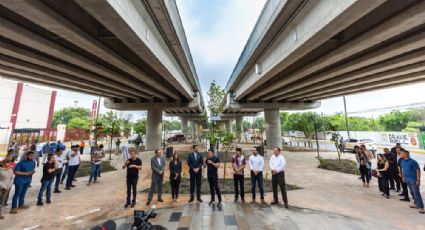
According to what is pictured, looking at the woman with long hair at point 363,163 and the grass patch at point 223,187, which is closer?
the grass patch at point 223,187

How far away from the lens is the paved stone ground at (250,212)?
5172 millimetres

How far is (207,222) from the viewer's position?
5.29m

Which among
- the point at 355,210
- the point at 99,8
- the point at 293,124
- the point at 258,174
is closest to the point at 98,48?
the point at 99,8

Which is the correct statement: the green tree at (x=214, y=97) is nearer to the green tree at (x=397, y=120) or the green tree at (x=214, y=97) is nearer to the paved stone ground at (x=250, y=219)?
the paved stone ground at (x=250, y=219)

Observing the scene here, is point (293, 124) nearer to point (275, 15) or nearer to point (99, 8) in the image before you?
point (275, 15)

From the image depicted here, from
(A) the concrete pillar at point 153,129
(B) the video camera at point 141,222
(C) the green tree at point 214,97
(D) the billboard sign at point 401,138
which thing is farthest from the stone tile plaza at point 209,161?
(D) the billboard sign at point 401,138

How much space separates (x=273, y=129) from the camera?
2573 centimetres

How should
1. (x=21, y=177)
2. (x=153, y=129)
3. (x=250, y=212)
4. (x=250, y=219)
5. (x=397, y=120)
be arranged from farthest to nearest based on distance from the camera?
(x=397, y=120), (x=153, y=129), (x=21, y=177), (x=250, y=212), (x=250, y=219)

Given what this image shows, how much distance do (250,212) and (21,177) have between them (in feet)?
25.1

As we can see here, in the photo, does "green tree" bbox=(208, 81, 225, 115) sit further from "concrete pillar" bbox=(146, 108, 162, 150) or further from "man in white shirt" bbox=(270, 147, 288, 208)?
"concrete pillar" bbox=(146, 108, 162, 150)

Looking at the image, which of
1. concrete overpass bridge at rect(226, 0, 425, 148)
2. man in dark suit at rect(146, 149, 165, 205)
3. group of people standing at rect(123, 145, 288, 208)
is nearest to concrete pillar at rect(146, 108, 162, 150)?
concrete overpass bridge at rect(226, 0, 425, 148)

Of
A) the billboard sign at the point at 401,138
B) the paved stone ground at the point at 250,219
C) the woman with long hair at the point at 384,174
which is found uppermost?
the billboard sign at the point at 401,138

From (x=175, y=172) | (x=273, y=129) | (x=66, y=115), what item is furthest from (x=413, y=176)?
(x=66, y=115)

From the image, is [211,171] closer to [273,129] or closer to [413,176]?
[413,176]
